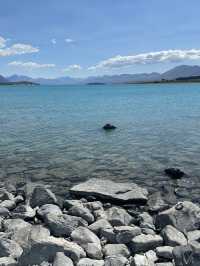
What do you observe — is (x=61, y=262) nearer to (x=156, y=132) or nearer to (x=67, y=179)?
(x=67, y=179)

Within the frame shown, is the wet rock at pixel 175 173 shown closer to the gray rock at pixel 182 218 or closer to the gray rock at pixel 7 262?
the gray rock at pixel 182 218

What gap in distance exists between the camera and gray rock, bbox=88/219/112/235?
15.3m

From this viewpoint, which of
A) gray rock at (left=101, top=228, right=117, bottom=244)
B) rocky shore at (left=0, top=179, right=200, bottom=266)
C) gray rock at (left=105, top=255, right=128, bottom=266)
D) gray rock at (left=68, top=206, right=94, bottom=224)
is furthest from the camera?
gray rock at (left=68, top=206, right=94, bottom=224)

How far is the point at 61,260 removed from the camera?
11.9 meters

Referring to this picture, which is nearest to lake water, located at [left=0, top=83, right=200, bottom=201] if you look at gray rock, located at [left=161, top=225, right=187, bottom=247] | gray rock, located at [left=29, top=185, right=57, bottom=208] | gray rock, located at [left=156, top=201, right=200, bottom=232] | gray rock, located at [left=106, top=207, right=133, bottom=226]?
gray rock, located at [left=29, top=185, right=57, bottom=208]

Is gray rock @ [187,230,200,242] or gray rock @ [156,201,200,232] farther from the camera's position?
gray rock @ [156,201,200,232]

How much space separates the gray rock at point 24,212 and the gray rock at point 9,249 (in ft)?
11.4

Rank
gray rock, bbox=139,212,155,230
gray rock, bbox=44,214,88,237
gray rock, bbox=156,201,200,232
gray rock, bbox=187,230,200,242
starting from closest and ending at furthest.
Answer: gray rock, bbox=187,230,200,242
gray rock, bbox=44,214,88,237
gray rock, bbox=156,201,200,232
gray rock, bbox=139,212,155,230

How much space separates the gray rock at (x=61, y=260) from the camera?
38.7ft

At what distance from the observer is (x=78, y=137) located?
4122cm

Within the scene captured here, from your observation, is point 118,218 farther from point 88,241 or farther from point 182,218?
point 182,218

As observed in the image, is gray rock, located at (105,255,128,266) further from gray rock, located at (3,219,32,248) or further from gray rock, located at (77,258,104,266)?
gray rock, located at (3,219,32,248)

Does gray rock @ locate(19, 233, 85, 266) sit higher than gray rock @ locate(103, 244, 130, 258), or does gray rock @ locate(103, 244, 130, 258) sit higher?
gray rock @ locate(19, 233, 85, 266)

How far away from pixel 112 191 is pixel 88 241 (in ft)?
21.7
